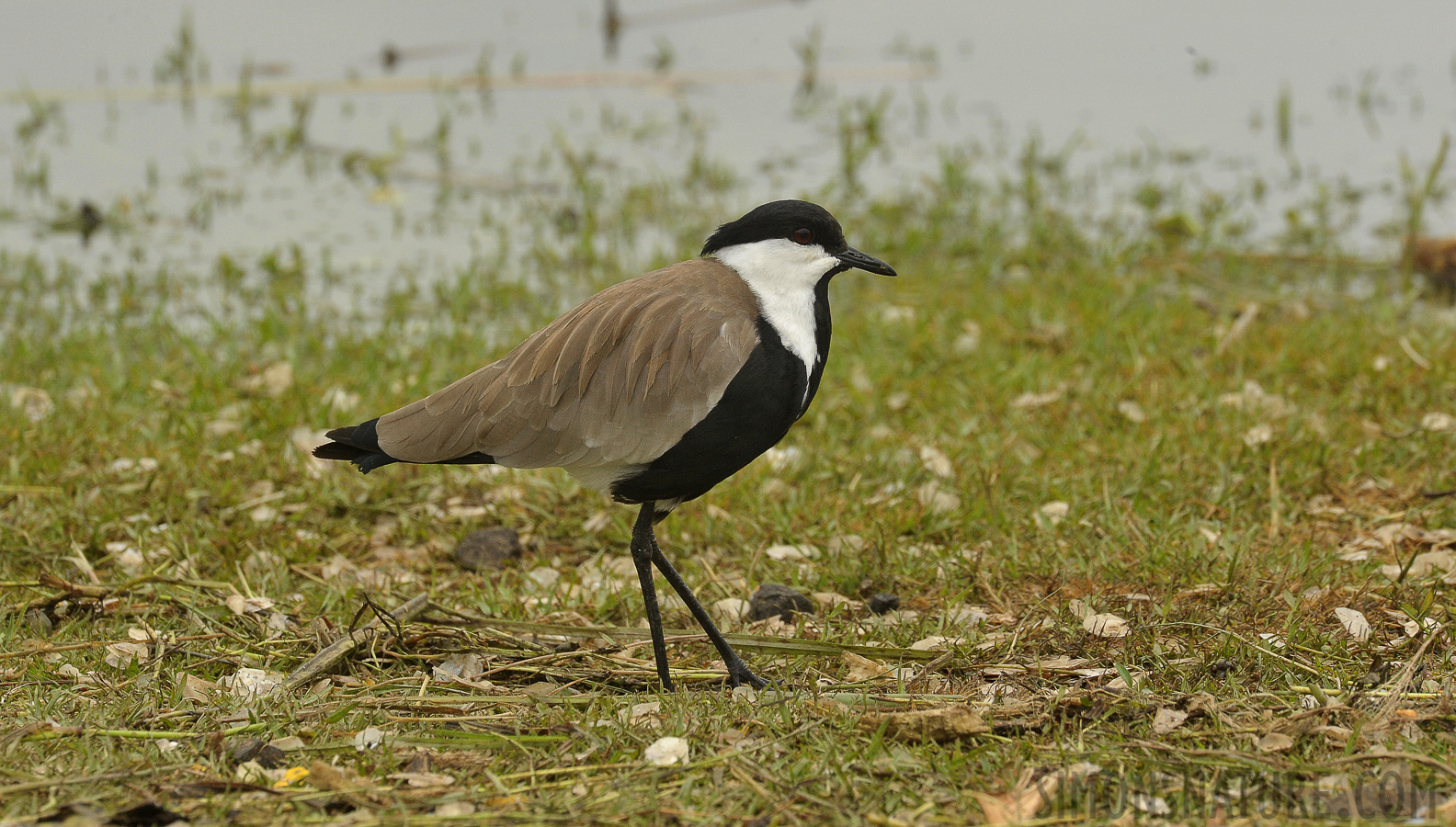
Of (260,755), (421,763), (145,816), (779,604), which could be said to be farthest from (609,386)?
(145,816)

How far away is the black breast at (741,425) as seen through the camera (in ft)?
12.2

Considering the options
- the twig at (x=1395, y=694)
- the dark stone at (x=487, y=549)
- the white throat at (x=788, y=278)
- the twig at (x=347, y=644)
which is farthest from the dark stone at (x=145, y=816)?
the twig at (x=1395, y=694)

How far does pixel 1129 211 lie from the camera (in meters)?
9.34

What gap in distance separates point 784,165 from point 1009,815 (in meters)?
7.69

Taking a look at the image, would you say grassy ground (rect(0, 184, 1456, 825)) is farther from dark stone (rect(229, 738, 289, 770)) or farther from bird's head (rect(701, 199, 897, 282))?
bird's head (rect(701, 199, 897, 282))

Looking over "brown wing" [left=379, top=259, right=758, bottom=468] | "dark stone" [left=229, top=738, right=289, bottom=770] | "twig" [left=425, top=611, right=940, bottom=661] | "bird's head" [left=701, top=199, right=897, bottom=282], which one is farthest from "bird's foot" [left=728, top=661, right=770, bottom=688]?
"dark stone" [left=229, top=738, right=289, bottom=770]

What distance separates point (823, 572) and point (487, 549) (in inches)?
46.3

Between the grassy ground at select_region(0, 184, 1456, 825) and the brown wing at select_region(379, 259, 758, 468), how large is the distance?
0.59m

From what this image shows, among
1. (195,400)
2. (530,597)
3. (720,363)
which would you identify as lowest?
(530,597)

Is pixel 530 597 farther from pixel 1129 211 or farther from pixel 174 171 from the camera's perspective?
pixel 174 171

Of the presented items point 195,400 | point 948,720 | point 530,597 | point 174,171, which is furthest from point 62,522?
point 174,171

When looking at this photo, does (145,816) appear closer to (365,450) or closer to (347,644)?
(347,644)

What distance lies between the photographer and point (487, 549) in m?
4.95

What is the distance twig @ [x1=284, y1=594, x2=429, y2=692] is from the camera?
3.80 meters
